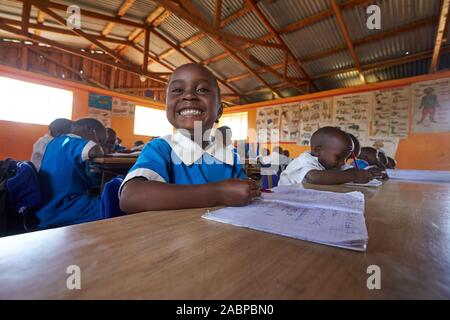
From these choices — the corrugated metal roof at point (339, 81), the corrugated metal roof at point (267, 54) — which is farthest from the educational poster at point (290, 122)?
the corrugated metal roof at point (267, 54)

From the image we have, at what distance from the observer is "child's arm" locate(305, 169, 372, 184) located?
1.00 meters

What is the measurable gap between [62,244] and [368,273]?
29 centimetres

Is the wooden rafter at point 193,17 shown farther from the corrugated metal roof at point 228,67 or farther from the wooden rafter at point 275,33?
the corrugated metal roof at point 228,67

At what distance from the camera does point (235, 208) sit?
40 cm

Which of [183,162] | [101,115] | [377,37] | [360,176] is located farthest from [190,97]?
[101,115]

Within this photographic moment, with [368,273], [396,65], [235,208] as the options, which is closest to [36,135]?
[235,208]

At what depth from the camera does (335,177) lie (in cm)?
100

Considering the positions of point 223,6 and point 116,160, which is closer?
point 116,160

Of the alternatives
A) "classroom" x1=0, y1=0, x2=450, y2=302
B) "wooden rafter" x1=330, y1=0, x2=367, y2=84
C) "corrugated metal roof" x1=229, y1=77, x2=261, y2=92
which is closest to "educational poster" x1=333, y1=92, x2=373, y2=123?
"classroom" x1=0, y1=0, x2=450, y2=302

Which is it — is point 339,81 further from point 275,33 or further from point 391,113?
point 275,33

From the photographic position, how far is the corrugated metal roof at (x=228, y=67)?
165 inches

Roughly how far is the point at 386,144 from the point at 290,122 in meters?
1.61
